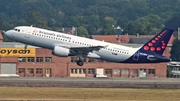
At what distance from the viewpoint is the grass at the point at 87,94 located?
9275cm

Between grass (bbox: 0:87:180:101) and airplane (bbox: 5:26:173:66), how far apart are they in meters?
7.20

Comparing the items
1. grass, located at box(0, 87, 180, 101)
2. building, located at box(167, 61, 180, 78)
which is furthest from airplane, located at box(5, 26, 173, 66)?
building, located at box(167, 61, 180, 78)

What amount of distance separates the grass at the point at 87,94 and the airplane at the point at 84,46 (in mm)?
7198

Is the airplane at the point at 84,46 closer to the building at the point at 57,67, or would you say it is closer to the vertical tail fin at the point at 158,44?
the vertical tail fin at the point at 158,44

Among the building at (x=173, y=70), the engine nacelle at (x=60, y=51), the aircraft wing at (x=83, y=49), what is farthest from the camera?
the building at (x=173, y=70)

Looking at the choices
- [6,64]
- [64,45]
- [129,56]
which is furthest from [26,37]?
[6,64]

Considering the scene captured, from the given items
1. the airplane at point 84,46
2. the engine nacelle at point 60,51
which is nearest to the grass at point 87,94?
the engine nacelle at point 60,51

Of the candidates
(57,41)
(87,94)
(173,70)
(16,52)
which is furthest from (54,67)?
(87,94)

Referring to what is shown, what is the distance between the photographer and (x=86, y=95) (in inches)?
3802

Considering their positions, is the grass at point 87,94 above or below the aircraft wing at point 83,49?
below

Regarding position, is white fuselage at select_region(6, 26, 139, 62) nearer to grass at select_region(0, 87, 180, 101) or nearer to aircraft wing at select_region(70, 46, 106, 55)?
aircraft wing at select_region(70, 46, 106, 55)

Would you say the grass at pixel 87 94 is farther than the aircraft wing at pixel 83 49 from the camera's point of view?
No

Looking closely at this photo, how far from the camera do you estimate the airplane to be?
109 metres

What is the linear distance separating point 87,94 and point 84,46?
15.7 metres
